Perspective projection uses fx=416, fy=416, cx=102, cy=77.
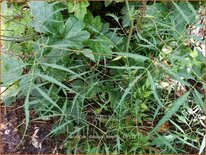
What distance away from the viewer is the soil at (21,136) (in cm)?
166

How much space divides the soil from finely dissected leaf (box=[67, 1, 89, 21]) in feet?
1.42

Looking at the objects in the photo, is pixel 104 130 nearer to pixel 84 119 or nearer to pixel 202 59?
pixel 84 119

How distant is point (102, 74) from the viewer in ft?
5.59

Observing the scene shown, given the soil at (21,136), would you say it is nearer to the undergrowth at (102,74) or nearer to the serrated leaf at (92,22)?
the undergrowth at (102,74)

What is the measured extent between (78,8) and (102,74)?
0.30 metres

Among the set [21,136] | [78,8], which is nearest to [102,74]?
[78,8]

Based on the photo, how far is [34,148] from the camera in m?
1.66

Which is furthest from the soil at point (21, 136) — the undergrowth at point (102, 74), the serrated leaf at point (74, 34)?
the serrated leaf at point (74, 34)

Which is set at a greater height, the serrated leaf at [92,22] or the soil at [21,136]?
the serrated leaf at [92,22]

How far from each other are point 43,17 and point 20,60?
0.60 feet

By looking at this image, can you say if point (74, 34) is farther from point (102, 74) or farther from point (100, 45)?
point (102, 74)

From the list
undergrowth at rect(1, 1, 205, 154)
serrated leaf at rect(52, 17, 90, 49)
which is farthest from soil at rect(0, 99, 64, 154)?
serrated leaf at rect(52, 17, 90, 49)

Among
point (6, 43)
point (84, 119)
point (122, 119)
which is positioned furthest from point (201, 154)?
point (6, 43)

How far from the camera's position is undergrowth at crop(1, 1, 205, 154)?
154 cm
